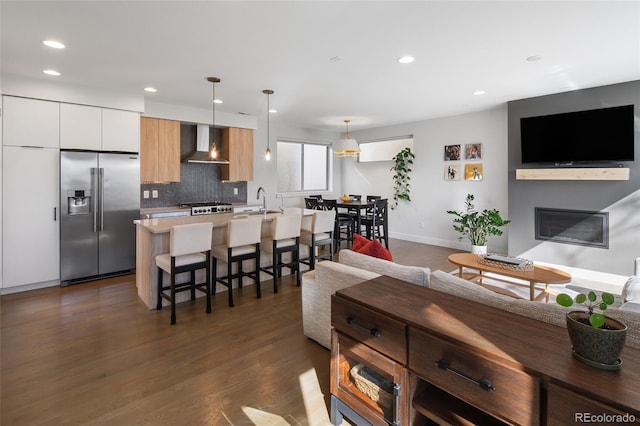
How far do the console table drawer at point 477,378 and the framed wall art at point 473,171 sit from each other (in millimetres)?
5672

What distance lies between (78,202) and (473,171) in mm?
6553

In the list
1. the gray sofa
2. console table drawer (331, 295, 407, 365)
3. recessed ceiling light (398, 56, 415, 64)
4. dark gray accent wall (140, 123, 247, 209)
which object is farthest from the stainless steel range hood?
console table drawer (331, 295, 407, 365)

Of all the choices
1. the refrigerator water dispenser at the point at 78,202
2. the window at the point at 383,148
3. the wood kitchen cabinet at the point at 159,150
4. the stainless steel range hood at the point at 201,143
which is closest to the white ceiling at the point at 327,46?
the wood kitchen cabinet at the point at 159,150

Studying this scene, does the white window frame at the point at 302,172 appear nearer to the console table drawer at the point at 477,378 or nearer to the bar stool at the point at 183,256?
the bar stool at the point at 183,256

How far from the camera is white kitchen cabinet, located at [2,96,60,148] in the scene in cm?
406

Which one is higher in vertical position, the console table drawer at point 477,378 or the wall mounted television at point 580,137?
the wall mounted television at point 580,137

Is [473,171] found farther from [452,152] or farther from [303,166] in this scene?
[303,166]

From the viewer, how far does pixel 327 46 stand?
326 centimetres

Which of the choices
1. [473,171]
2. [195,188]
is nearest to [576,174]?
[473,171]

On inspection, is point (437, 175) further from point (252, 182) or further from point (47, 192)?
point (47, 192)

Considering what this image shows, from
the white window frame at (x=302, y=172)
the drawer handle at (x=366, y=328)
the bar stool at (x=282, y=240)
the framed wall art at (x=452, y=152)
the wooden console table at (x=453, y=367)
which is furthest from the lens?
the white window frame at (x=302, y=172)

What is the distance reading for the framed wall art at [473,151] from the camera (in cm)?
633

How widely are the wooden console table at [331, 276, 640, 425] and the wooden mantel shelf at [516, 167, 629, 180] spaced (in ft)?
14.2

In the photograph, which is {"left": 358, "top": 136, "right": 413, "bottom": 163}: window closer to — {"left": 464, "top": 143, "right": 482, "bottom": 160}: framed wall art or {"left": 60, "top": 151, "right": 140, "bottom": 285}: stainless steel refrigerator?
{"left": 464, "top": 143, "right": 482, "bottom": 160}: framed wall art
